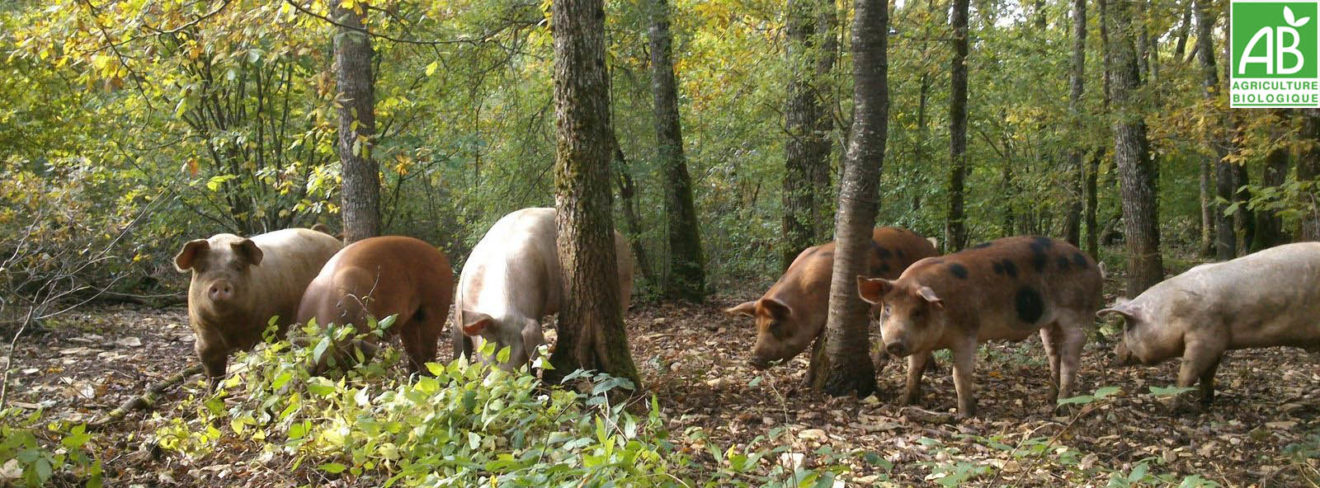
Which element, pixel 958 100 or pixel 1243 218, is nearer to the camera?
pixel 958 100

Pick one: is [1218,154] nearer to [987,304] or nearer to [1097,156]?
[1097,156]

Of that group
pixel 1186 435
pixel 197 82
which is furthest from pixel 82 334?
pixel 1186 435

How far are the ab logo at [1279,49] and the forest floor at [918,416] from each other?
259cm

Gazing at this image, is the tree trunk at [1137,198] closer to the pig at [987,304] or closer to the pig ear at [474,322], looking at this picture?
the pig at [987,304]

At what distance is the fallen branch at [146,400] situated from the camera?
20.4 feet

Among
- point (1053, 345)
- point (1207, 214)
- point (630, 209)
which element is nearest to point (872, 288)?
point (1053, 345)

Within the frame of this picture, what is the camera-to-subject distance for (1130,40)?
1147cm

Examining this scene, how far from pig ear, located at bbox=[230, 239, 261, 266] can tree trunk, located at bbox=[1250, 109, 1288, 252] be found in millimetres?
8715

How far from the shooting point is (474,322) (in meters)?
5.97

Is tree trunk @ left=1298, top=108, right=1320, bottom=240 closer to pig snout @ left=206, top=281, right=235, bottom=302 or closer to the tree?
the tree

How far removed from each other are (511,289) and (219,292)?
196cm

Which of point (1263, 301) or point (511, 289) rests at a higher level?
point (511, 289)

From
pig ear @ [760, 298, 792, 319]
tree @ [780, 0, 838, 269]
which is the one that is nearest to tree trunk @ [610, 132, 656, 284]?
tree @ [780, 0, 838, 269]

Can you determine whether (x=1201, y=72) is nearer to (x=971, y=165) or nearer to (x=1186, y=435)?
(x=971, y=165)
